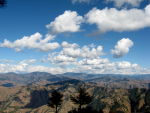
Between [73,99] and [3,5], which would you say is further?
[73,99]

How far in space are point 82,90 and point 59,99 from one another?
7.62m

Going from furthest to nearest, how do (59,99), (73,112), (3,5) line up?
(59,99) < (73,112) < (3,5)

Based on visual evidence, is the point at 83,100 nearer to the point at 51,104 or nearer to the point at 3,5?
the point at 51,104

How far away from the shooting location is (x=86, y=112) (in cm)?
5791

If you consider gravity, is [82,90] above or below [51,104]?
above

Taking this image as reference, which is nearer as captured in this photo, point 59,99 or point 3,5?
point 3,5

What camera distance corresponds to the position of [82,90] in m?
60.0

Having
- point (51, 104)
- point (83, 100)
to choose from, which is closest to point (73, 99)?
point (83, 100)

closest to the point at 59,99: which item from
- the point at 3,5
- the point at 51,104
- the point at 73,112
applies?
the point at 51,104

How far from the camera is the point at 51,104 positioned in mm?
63688

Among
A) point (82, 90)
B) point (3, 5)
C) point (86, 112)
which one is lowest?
point (86, 112)

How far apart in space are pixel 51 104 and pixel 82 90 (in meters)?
10.6

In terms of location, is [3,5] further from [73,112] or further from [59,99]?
[59,99]

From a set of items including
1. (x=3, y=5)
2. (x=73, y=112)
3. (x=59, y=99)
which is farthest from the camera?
(x=59, y=99)
